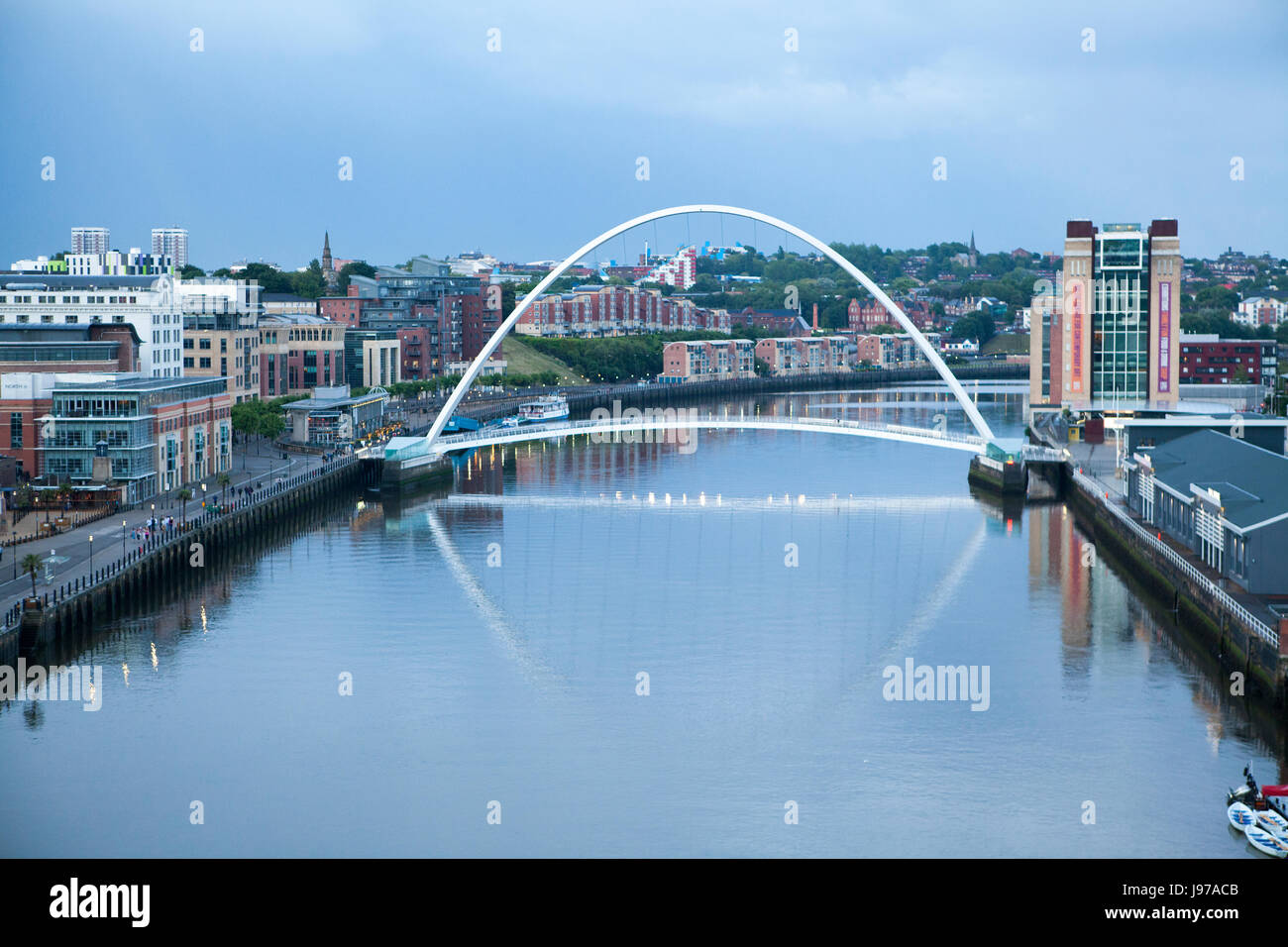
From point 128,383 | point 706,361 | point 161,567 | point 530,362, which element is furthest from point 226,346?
point 706,361

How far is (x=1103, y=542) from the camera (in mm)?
30188

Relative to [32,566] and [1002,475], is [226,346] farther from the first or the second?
[32,566]

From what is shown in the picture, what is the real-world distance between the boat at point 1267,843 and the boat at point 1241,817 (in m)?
0.09

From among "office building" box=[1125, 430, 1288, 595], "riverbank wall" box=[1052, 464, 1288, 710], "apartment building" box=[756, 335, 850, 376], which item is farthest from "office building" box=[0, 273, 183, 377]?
"apartment building" box=[756, 335, 850, 376]

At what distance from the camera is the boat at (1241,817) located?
1496 centimetres

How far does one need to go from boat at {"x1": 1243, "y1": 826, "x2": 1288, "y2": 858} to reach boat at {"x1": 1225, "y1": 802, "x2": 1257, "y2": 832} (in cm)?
9

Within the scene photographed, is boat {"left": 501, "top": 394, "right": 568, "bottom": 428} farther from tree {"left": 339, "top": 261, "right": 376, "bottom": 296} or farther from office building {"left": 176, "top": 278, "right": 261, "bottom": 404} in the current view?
tree {"left": 339, "top": 261, "right": 376, "bottom": 296}

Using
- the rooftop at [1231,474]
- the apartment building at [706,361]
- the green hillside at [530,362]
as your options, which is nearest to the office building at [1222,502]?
the rooftop at [1231,474]

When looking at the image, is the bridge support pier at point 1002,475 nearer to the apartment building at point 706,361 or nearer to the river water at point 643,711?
the river water at point 643,711

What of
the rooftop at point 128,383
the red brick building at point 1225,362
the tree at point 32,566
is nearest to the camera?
the tree at point 32,566
